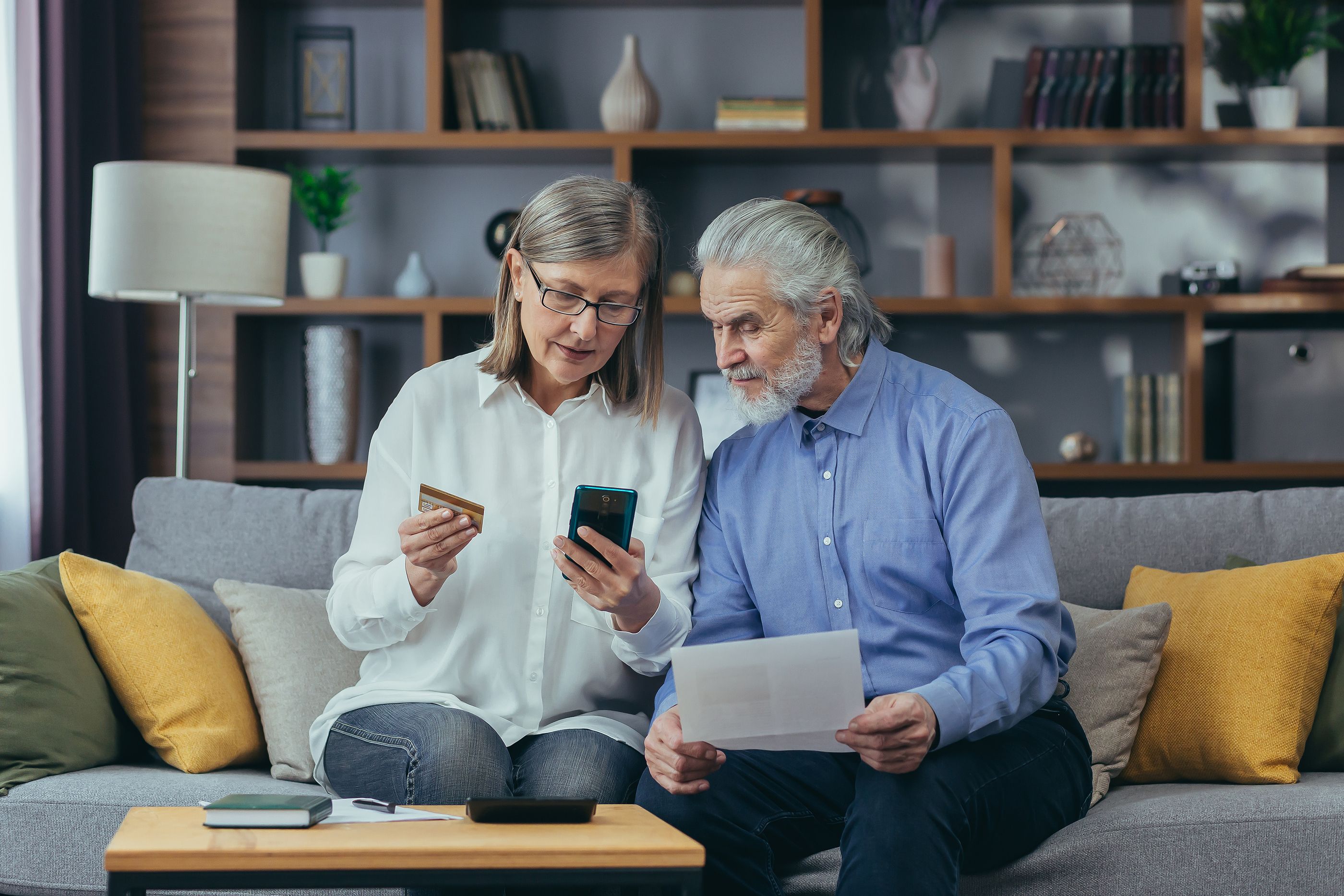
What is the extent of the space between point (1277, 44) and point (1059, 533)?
1908 millimetres

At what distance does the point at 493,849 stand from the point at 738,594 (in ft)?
2.33

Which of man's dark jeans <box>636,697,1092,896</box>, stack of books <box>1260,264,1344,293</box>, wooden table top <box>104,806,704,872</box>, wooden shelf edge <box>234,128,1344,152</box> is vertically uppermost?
wooden shelf edge <box>234,128,1344,152</box>

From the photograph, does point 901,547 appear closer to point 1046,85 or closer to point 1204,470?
point 1204,470

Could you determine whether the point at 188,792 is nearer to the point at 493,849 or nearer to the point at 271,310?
the point at 493,849

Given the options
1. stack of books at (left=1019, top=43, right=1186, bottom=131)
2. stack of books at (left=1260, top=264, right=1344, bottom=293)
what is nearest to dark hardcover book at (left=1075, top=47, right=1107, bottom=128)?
stack of books at (left=1019, top=43, right=1186, bottom=131)

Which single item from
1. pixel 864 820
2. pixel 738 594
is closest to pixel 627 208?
pixel 738 594

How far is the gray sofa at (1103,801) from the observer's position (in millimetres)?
1563

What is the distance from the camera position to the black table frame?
107cm

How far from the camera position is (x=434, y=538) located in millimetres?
1501

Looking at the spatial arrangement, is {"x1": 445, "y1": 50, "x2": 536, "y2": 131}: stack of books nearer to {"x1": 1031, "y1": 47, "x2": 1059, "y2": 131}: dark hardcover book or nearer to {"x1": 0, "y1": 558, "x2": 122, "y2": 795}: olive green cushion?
{"x1": 1031, "y1": 47, "x2": 1059, "y2": 131}: dark hardcover book

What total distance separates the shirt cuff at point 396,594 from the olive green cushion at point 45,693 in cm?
51

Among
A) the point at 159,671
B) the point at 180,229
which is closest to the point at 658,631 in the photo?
the point at 159,671

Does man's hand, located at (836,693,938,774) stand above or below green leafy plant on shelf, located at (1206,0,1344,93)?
below

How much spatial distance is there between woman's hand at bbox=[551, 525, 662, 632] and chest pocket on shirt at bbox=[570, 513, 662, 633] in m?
0.10
